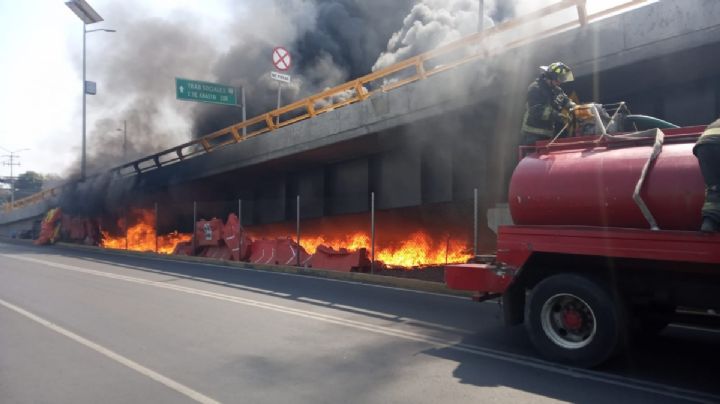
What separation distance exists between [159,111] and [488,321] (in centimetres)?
2456

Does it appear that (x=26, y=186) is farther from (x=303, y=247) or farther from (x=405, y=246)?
(x=405, y=246)

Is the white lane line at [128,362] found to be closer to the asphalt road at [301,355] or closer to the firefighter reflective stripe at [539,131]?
the asphalt road at [301,355]

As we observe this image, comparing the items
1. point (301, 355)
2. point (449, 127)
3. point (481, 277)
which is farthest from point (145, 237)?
point (481, 277)

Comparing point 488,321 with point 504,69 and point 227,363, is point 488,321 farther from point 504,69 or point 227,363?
point 504,69

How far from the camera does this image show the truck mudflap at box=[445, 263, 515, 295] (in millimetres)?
5777

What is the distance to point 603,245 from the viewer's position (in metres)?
5.10

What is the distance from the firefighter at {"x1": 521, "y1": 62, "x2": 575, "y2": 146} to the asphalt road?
228cm

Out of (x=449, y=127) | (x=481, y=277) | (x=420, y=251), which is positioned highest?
(x=449, y=127)

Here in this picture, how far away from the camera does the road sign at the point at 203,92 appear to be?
2095 centimetres

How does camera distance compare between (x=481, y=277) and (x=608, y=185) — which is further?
(x=481, y=277)

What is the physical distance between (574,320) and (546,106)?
2.37m

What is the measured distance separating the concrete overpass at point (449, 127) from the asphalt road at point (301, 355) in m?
3.83

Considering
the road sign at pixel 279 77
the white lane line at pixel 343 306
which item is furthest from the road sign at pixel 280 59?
the white lane line at pixel 343 306

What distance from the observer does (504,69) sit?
10.2m
